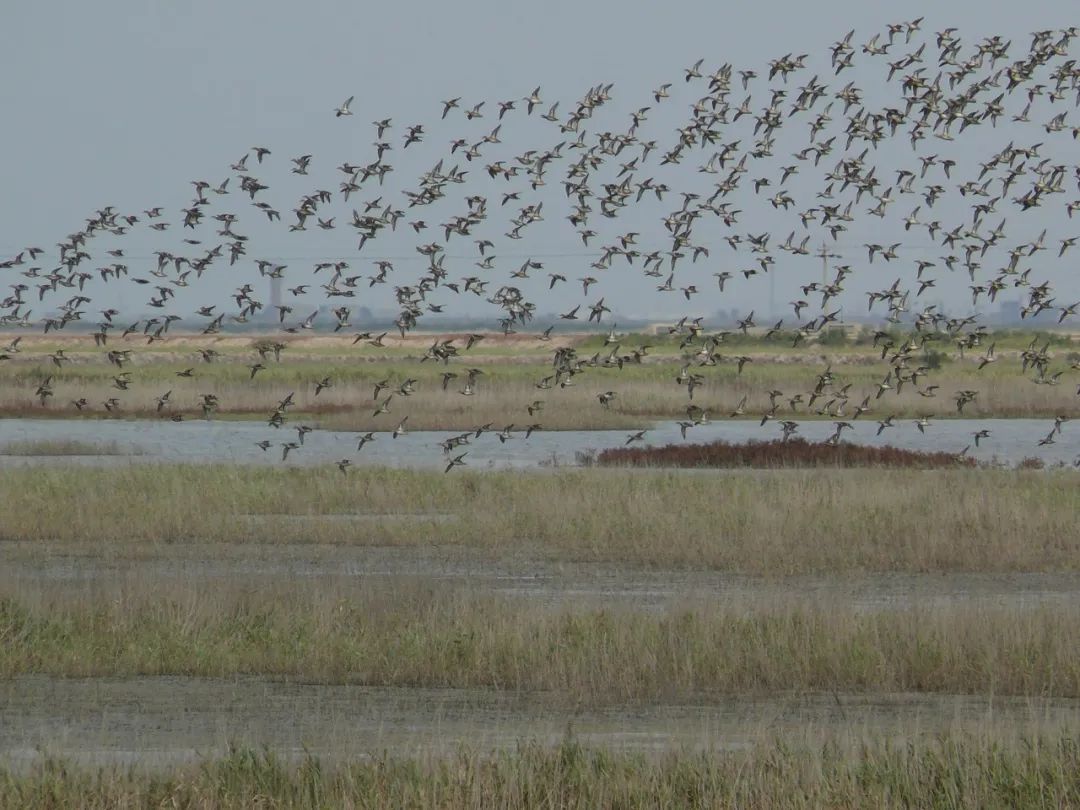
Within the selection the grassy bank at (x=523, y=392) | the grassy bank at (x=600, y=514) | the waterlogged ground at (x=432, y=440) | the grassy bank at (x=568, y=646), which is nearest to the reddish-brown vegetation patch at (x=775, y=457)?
the waterlogged ground at (x=432, y=440)

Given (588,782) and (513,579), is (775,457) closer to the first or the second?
(513,579)

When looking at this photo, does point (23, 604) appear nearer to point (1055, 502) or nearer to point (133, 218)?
point (133, 218)

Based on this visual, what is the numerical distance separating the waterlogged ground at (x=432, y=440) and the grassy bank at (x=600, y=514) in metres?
6.62

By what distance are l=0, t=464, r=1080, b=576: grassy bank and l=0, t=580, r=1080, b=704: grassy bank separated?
24.0 ft

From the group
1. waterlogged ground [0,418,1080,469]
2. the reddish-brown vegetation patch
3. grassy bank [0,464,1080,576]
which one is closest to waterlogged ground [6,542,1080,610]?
grassy bank [0,464,1080,576]

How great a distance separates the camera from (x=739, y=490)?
36.5 metres

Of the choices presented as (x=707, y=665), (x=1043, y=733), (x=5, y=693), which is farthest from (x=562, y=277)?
(x=1043, y=733)

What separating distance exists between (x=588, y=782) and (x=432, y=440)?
1757 inches

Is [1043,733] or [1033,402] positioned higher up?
[1033,402]

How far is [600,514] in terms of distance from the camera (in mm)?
32750

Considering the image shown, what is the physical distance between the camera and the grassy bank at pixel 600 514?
29234 millimetres

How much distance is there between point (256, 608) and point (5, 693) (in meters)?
4.18

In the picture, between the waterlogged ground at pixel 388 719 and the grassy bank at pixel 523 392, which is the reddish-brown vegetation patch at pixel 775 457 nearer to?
the grassy bank at pixel 523 392

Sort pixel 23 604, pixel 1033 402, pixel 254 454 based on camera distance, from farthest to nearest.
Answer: pixel 1033 402, pixel 254 454, pixel 23 604
